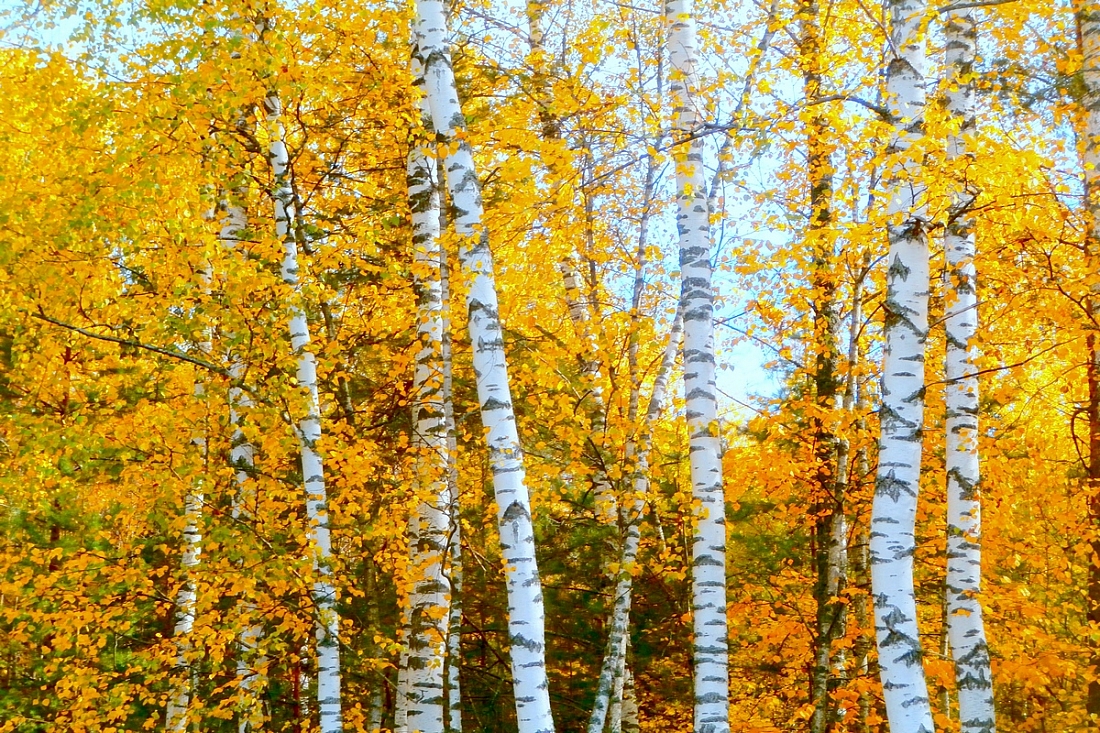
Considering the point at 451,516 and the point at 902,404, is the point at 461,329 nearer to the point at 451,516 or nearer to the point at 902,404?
the point at 451,516

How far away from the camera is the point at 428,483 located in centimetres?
648

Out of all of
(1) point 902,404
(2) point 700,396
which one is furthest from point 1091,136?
(2) point 700,396

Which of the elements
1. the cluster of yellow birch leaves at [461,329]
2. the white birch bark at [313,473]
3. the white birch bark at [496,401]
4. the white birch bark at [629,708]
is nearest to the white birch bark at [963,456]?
the cluster of yellow birch leaves at [461,329]

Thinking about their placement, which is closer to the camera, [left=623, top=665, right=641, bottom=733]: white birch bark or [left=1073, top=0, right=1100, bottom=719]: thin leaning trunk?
[left=1073, top=0, right=1100, bottom=719]: thin leaning trunk

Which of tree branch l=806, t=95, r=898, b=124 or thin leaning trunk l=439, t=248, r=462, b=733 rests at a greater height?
tree branch l=806, t=95, r=898, b=124

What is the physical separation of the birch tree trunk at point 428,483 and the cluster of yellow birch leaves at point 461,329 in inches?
9.6

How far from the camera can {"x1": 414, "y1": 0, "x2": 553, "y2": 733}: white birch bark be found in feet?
15.1

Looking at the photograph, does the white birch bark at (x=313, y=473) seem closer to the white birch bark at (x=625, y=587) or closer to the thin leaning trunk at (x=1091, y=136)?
the white birch bark at (x=625, y=587)

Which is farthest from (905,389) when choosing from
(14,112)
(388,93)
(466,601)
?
(14,112)

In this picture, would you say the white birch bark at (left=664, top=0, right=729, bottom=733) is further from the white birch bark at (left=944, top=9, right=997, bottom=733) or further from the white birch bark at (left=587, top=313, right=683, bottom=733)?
the white birch bark at (left=944, top=9, right=997, bottom=733)

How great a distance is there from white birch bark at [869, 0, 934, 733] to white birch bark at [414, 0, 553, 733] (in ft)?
5.68

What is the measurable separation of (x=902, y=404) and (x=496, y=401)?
6.88 feet

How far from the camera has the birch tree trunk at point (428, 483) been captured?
6.35 metres

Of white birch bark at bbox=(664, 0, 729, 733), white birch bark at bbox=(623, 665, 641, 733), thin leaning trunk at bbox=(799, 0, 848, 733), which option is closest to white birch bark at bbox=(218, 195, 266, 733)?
white birch bark at bbox=(664, 0, 729, 733)
